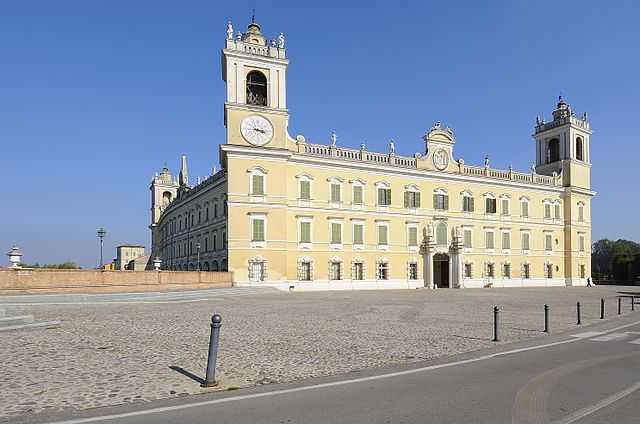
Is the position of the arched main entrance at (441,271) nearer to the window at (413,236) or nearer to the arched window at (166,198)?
the window at (413,236)

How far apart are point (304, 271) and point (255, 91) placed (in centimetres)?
1535

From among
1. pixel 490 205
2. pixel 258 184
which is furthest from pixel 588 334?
pixel 490 205

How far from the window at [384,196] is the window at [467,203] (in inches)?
360

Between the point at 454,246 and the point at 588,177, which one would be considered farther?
the point at 588,177

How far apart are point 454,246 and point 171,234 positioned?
35.3 meters

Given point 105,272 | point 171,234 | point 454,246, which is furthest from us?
point 171,234

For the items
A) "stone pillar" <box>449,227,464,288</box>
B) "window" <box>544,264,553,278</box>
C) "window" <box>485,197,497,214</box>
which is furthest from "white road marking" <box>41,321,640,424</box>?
"window" <box>544,264,553,278</box>

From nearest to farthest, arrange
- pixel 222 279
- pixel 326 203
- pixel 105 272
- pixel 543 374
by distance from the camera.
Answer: pixel 543 374
pixel 105 272
pixel 222 279
pixel 326 203

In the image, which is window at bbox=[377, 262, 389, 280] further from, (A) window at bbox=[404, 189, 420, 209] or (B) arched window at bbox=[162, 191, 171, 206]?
(B) arched window at bbox=[162, 191, 171, 206]

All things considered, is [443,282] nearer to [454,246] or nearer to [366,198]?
[454,246]

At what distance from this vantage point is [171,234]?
63.6 meters

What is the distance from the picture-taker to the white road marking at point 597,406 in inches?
238

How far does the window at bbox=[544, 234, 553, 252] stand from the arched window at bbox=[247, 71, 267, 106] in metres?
35.9

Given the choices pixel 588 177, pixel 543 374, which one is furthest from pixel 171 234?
pixel 543 374
